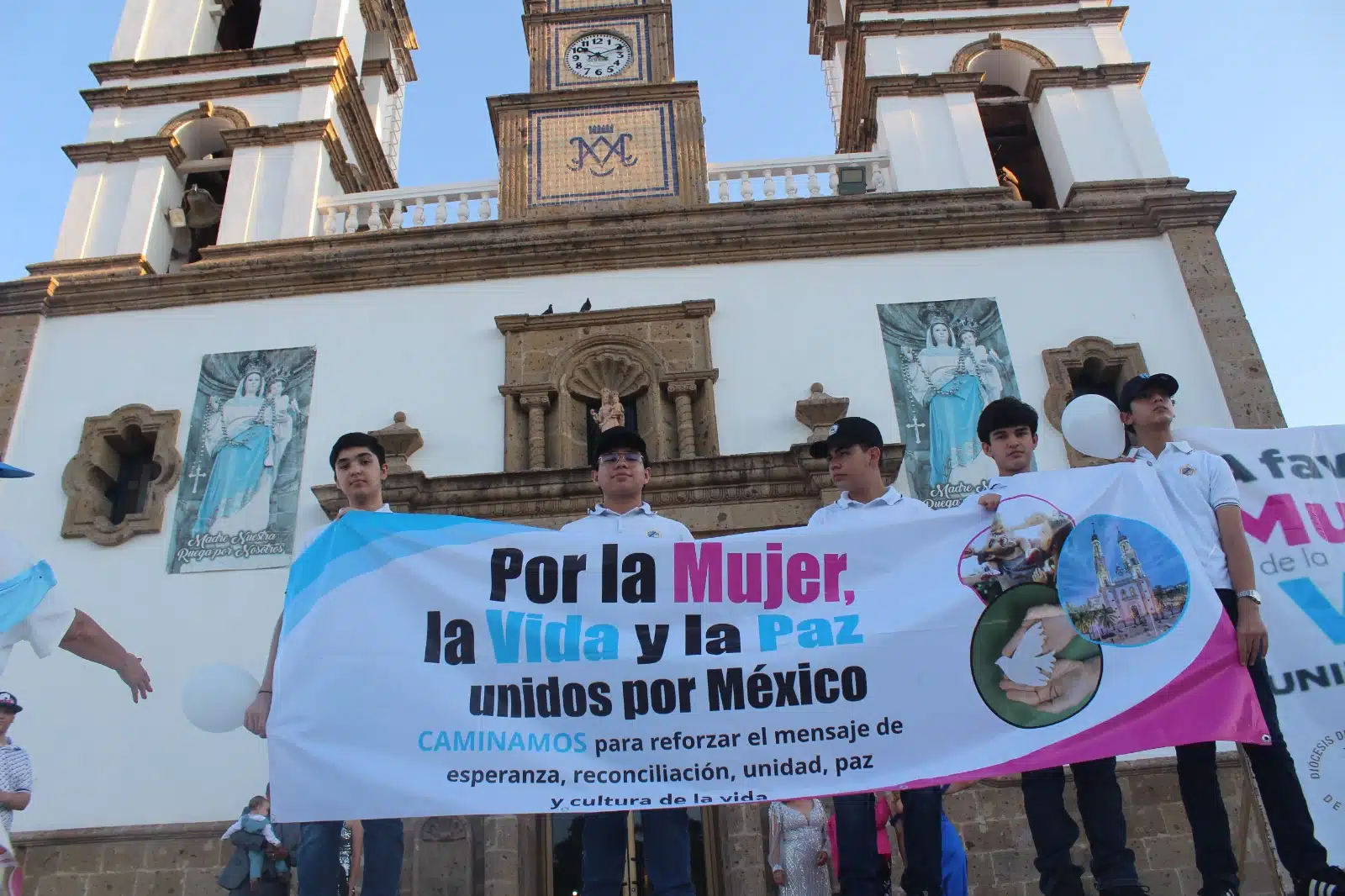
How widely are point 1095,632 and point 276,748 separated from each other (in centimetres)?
325

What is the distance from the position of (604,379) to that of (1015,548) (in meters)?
5.86

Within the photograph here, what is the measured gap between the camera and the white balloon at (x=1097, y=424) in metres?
5.32

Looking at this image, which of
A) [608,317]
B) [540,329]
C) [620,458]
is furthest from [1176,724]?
[540,329]

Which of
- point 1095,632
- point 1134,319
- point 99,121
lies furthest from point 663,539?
point 99,121

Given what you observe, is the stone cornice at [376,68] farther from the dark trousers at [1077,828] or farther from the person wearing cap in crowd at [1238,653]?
the dark trousers at [1077,828]

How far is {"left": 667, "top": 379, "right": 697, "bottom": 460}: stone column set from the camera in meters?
9.16

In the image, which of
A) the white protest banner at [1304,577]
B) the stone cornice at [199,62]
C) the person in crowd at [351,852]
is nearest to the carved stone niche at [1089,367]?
the white protest banner at [1304,577]

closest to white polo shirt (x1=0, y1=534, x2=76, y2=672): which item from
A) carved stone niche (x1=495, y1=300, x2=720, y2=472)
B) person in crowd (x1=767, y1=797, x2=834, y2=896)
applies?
person in crowd (x1=767, y1=797, x2=834, y2=896)

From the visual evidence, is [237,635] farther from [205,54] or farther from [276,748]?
[205,54]

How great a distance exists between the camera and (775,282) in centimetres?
1009

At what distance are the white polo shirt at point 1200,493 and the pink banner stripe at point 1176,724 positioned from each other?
1.43 feet

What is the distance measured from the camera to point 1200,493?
14.8ft

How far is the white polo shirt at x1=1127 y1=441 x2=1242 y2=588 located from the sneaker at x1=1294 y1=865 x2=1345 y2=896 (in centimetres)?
110

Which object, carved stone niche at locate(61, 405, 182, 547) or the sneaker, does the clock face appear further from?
the sneaker
